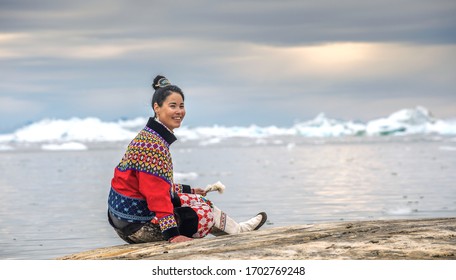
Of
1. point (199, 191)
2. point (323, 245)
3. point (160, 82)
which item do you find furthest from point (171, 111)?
point (323, 245)

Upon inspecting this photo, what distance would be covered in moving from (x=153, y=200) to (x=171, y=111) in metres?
0.64

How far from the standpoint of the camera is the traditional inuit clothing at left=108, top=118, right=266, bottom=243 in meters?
5.62

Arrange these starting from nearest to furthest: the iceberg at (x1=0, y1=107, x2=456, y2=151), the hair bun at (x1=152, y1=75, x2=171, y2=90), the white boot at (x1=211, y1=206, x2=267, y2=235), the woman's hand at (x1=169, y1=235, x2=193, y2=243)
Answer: the woman's hand at (x1=169, y1=235, x2=193, y2=243)
the hair bun at (x1=152, y1=75, x2=171, y2=90)
the white boot at (x1=211, y1=206, x2=267, y2=235)
the iceberg at (x1=0, y1=107, x2=456, y2=151)

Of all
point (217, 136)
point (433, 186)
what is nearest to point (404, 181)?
point (433, 186)

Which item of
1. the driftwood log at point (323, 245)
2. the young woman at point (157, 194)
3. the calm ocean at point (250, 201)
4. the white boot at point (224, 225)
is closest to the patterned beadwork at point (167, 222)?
the young woman at point (157, 194)

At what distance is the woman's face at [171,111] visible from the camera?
5770mm

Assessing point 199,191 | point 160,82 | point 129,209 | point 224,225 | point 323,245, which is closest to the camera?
point 323,245

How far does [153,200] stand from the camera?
5.62 m

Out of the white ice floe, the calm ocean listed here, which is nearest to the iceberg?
the white ice floe

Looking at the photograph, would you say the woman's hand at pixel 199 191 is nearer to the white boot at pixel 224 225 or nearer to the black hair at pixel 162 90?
the white boot at pixel 224 225

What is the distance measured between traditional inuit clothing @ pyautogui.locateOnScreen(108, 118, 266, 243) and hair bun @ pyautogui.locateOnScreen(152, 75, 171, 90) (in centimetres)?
27

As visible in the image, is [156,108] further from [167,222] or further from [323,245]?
[323,245]

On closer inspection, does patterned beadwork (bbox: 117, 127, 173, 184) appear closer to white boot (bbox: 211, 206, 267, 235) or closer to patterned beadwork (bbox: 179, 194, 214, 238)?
patterned beadwork (bbox: 179, 194, 214, 238)
